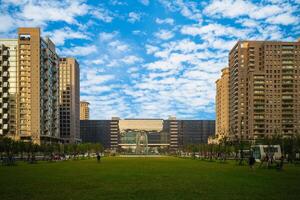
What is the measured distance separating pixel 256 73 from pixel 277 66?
438 inches

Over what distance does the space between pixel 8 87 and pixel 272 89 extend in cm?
12552

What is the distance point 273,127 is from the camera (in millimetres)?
167000

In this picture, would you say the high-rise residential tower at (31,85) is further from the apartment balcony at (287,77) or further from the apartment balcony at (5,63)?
the apartment balcony at (287,77)

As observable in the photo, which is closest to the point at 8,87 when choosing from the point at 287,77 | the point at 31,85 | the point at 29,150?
the point at 31,85

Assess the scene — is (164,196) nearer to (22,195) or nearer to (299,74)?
(22,195)

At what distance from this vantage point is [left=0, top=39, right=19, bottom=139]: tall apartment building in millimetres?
138500

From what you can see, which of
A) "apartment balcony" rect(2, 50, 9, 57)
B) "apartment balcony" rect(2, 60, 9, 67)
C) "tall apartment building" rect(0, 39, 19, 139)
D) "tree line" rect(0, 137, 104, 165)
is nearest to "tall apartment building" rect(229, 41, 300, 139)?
"tree line" rect(0, 137, 104, 165)

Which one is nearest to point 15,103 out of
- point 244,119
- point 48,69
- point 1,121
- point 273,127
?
point 1,121

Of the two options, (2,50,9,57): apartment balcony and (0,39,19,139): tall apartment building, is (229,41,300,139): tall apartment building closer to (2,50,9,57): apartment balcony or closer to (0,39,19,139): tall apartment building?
(0,39,19,139): tall apartment building

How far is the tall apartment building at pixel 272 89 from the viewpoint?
168875mm

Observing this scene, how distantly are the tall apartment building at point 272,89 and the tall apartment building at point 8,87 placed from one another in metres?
105

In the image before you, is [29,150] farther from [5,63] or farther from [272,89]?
[272,89]

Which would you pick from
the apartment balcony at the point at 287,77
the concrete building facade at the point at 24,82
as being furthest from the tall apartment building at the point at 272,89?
the concrete building facade at the point at 24,82

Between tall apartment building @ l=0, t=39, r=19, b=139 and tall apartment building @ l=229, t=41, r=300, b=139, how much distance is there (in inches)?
4124
